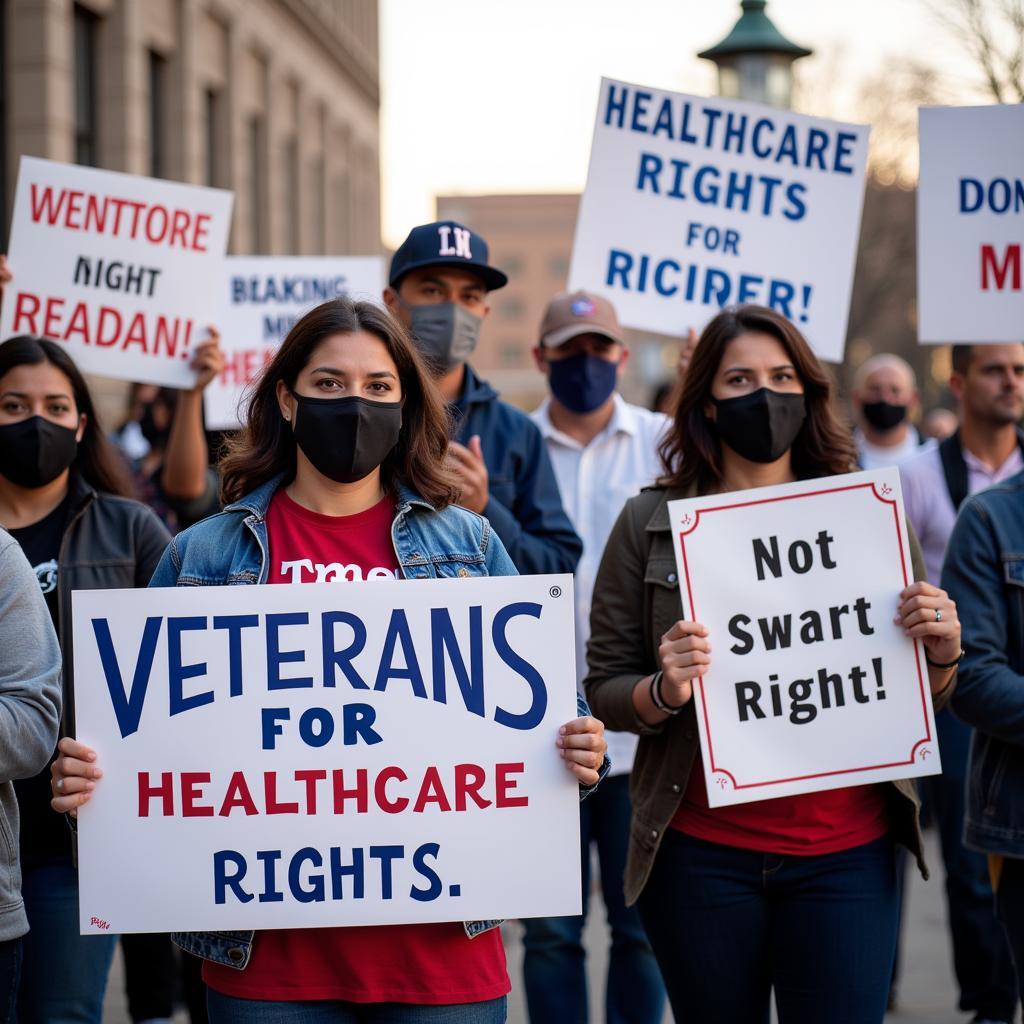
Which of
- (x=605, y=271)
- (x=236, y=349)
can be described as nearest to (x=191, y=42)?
(x=236, y=349)

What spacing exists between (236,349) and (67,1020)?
451 centimetres

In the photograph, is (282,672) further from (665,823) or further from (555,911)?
(665,823)

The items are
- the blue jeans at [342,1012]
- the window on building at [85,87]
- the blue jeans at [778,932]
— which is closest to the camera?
the blue jeans at [342,1012]

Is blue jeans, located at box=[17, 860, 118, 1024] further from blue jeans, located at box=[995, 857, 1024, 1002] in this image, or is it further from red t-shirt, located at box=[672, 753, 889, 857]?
blue jeans, located at box=[995, 857, 1024, 1002]

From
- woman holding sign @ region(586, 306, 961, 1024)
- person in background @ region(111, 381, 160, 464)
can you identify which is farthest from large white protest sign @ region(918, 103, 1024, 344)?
person in background @ region(111, 381, 160, 464)

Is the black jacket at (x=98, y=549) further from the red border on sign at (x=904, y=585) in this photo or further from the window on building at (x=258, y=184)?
the window on building at (x=258, y=184)

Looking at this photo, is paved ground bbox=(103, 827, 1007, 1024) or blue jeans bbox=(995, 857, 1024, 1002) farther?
paved ground bbox=(103, 827, 1007, 1024)

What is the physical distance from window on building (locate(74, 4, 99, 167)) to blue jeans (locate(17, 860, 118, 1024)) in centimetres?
1374

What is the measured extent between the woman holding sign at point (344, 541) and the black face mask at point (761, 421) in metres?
0.70

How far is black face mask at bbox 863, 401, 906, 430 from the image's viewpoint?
7797mm

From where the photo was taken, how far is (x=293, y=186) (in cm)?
2805

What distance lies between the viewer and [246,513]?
302 centimetres

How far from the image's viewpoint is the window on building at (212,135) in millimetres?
21953

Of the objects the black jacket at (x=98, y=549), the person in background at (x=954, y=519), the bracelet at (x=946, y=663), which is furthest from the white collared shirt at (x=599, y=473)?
the bracelet at (x=946, y=663)
